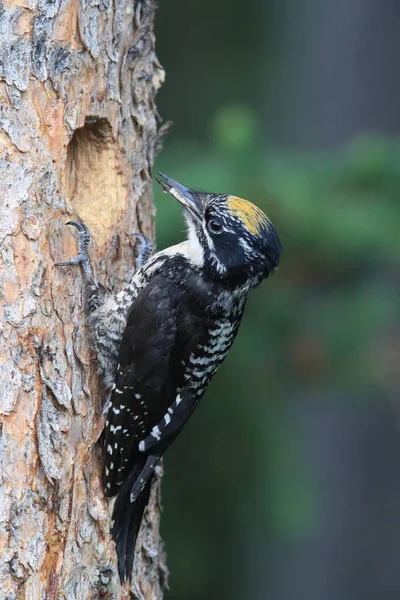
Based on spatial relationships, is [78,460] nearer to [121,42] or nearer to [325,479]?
[121,42]

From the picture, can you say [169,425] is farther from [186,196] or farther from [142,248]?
[186,196]

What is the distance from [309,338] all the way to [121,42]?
2022mm

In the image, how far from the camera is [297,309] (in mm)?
4727

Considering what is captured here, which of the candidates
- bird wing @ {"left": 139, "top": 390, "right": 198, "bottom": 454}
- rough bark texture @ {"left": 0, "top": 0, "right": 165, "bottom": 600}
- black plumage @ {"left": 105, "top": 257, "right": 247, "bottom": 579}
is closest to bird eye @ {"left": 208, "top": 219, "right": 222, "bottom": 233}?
black plumage @ {"left": 105, "top": 257, "right": 247, "bottom": 579}

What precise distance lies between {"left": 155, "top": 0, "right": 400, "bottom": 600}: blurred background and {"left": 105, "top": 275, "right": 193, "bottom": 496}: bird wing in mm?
988

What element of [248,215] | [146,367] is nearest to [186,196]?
[248,215]

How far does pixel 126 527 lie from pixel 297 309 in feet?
5.78

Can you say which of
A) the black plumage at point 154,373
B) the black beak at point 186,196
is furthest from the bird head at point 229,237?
the black plumage at point 154,373

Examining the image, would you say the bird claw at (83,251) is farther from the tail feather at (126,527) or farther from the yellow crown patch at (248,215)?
the tail feather at (126,527)

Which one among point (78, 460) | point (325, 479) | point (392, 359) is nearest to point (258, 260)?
point (78, 460)

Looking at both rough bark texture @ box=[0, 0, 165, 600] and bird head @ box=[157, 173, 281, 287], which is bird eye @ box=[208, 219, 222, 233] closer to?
bird head @ box=[157, 173, 281, 287]

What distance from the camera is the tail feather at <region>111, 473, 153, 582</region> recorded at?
3346 mm

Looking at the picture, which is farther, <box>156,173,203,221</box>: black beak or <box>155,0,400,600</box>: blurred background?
<box>155,0,400,600</box>: blurred background

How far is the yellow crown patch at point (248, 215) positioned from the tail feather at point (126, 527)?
107 centimetres
